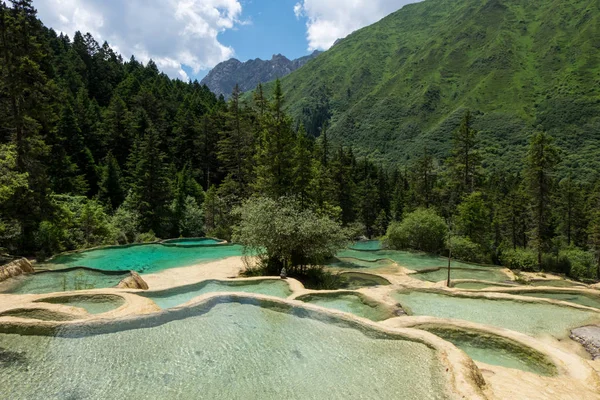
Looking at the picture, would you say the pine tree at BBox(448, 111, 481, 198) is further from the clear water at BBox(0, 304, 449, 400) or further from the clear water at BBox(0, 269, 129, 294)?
the clear water at BBox(0, 269, 129, 294)

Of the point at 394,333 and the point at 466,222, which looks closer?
the point at 394,333

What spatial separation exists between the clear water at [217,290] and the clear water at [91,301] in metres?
1.21

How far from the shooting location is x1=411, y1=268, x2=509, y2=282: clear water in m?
20.4

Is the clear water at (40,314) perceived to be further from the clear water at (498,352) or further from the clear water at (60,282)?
the clear water at (498,352)

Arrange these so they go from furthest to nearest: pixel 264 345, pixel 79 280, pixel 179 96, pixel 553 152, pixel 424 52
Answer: pixel 424 52, pixel 179 96, pixel 553 152, pixel 79 280, pixel 264 345

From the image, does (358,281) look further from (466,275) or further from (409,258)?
(409,258)

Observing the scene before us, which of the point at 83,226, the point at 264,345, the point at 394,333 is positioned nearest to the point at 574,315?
the point at 394,333

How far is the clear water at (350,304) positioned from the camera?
1210 cm

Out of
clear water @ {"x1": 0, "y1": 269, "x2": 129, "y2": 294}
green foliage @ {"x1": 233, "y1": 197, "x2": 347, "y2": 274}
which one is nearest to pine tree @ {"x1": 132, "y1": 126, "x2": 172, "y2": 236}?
clear water @ {"x1": 0, "y1": 269, "x2": 129, "y2": 294}

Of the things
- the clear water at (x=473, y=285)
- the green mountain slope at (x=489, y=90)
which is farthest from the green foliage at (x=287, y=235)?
the green mountain slope at (x=489, y=90)

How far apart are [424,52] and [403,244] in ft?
520

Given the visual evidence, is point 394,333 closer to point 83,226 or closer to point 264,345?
point 264,345

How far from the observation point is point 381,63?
621ft

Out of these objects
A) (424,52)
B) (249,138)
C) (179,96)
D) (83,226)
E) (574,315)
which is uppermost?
(424,52)
